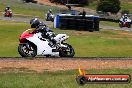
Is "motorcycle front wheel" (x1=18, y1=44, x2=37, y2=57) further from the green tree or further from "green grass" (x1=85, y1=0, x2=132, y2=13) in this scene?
"green grass" (x1=85, y1=0, x2=132, y2=13)

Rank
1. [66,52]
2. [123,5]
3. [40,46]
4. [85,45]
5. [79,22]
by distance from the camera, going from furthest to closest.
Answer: [123,5] < [79,22] < [85,45] < [66,52] < [40,46]

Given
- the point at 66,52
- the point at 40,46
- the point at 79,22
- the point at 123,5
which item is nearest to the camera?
the point at 40,46

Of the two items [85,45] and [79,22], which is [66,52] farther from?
[79,22]

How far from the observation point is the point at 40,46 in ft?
63.4

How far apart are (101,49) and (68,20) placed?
1356 cm

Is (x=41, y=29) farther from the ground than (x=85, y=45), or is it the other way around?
(x=41, y=29)

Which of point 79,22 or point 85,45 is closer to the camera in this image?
point 85,45

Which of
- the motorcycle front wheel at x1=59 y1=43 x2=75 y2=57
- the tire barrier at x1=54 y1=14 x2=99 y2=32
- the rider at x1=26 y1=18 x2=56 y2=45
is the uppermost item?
the rider at x1=26 y1=18 x2=56 y2=45

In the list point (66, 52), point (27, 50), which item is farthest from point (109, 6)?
point (27, 50)

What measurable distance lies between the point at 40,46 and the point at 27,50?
616 mm

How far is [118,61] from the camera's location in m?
18.5

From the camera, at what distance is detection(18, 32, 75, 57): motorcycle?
62.4ft

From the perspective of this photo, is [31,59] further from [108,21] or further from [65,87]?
[108,21]

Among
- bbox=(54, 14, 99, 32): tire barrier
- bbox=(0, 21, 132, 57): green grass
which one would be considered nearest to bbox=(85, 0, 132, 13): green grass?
bbox=(54, 14, 99, 32): tire barrier
